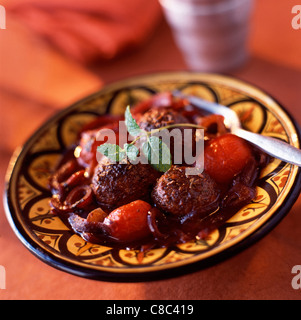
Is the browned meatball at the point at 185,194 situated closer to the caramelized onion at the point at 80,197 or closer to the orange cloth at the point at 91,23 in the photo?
the caramelized onion at the point at 80,197

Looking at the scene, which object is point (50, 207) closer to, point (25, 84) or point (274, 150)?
point (274, 150)

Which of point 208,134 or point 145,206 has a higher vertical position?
point 208,134

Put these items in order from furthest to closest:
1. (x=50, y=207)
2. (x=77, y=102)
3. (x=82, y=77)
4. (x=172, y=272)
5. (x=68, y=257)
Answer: (x=82, y=77)
(x=77, y=102)
(x=50, y=207)
(x=68, y=257)
(x=172, y=272)

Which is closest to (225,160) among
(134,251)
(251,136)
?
(251,136)

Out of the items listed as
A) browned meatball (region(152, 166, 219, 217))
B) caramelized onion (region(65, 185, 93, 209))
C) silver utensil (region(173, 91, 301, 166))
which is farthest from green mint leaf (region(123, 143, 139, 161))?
silver utensil (region(173, 91, 301, 166))

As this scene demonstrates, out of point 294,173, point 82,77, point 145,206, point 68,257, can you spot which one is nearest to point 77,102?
point 82,77

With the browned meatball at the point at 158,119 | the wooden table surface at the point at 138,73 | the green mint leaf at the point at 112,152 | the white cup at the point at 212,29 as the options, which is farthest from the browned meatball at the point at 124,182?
the white cup at the point at 212,29

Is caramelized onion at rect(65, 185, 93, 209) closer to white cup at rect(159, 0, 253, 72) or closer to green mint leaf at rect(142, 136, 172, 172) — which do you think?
green mint leaf at rect(142, 136, 172, 172)
